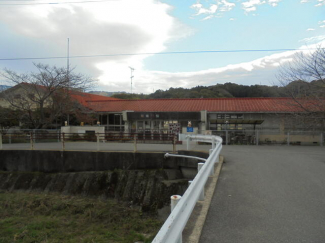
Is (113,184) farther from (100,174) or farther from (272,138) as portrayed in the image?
(272,138)

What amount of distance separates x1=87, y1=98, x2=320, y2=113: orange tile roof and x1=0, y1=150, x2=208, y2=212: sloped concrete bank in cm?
1216

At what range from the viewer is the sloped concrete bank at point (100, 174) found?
32.3 feet

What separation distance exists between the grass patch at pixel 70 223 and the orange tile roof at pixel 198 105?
16.9 metres

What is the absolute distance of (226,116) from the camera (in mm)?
22328

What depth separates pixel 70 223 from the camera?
6242mm

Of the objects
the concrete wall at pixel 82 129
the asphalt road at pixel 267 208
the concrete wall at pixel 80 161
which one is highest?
the concrete wall at pixel 82 129

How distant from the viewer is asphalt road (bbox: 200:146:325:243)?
132 inches

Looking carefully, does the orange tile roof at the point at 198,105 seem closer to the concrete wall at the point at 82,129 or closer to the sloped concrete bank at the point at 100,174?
the concrete wall at the point at 82,129

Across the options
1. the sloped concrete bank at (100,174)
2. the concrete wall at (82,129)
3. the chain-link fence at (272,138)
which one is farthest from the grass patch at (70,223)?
the concrete wall at (82,129)

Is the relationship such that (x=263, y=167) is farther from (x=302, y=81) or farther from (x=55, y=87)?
(x=55, y=87)

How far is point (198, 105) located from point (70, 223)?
19.9 metres

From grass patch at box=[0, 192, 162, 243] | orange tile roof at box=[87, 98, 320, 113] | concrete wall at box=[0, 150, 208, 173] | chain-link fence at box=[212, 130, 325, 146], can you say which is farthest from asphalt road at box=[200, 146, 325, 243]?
orange tile roof at box=[87, 98, 320, 113]

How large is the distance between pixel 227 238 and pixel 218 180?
10.9ft

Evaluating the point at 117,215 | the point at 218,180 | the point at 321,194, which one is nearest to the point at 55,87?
the point at 117,215
